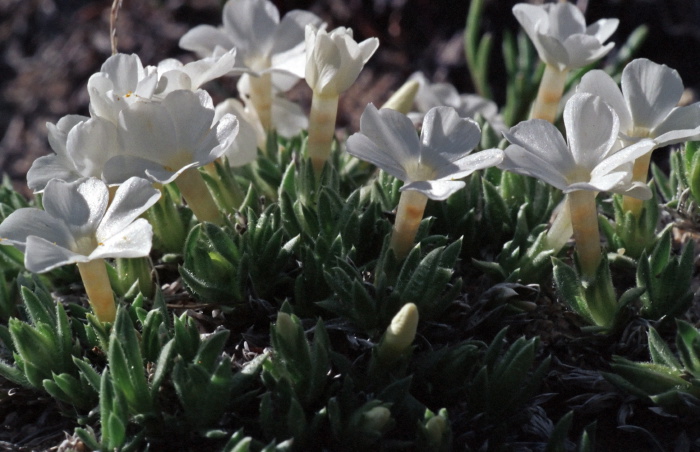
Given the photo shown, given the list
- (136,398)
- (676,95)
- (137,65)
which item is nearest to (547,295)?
(676,95)

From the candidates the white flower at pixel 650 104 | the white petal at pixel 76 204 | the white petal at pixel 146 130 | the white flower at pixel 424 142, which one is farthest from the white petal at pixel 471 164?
the white petal at pixel 76 204

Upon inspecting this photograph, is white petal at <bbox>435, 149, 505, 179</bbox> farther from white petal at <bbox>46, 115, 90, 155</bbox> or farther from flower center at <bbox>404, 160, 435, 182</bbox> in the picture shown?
white petal at <bbox>46, 115, 90, 155</bbox>

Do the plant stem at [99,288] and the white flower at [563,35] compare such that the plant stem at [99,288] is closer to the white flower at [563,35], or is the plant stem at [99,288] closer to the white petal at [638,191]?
the white petal at [638,191]

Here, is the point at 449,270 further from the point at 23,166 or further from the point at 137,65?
the point at 23,166

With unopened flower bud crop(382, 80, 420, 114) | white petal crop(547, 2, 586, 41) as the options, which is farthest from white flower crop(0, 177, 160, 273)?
white petal crop(547, 2, 586, 41)

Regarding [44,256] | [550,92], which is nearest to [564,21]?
[550,92]
